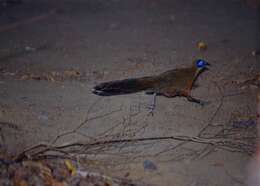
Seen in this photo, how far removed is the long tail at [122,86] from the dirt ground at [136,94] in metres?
0.12

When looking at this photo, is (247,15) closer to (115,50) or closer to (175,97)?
(115,50)

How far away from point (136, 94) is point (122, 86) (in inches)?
10.3

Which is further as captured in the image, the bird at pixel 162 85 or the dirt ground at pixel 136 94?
the bird at pixel 162 85

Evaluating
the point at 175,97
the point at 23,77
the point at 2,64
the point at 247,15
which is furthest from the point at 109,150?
the point at 247,15

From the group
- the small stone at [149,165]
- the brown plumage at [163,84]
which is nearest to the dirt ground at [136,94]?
the small stone at [149,165]

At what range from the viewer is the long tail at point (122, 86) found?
3803 mm

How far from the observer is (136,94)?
409cm

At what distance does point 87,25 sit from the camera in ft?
23.6

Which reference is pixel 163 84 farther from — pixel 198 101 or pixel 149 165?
pixel 149 165

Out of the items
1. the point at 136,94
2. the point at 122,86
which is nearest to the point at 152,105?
the point at 136,94

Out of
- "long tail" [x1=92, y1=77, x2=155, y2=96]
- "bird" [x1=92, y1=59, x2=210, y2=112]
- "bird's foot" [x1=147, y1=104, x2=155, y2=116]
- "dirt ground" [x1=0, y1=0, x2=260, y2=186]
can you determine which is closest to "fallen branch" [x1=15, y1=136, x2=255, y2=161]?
"dirt ground" [x1=0, y1=0, x2=260, y2=186]

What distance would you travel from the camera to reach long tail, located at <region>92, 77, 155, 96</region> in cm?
380

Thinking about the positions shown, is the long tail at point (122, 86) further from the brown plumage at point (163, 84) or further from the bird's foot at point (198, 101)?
the bird's foot at point (198, 101)

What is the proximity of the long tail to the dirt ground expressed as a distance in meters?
0.12
